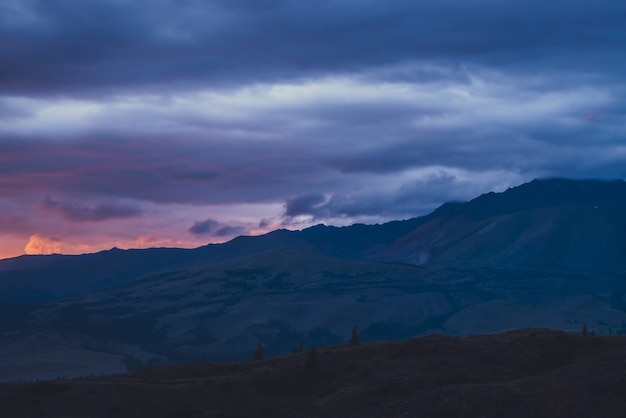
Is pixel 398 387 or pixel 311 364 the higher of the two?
pixel 311 364

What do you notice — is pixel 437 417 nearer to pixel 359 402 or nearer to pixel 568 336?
pixel 359 402

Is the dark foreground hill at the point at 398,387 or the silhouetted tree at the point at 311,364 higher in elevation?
the silhouetted tree at the point at 311,364

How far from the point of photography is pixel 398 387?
361ft

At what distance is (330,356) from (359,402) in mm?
26829

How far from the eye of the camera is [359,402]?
351ft

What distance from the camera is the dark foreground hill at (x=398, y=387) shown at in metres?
97.7

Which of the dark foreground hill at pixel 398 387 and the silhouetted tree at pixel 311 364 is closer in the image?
the dark foreground hill at pixel 398 387

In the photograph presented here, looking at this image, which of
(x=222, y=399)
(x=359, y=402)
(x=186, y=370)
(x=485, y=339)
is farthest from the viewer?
(x=186, y=370)

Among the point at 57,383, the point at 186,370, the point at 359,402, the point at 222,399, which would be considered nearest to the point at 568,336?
the point at 359,402

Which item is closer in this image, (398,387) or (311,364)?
(398,387)

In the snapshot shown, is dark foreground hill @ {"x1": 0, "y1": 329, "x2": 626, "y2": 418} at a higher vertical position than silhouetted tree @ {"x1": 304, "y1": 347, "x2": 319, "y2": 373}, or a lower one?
lower

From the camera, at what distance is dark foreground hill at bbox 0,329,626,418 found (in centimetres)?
9769

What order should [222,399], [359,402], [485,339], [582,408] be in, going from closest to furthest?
1. [582,408]
2. [359,402]
3. [222,399]
4. [485,339]

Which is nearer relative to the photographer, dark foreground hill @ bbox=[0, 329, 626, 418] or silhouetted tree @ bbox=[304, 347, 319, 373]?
dark foreground hill @ bbox=[0, 329, 626, 418]
